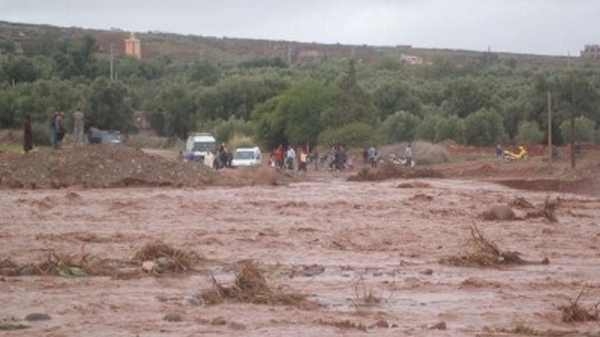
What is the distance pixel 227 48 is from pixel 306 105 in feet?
329

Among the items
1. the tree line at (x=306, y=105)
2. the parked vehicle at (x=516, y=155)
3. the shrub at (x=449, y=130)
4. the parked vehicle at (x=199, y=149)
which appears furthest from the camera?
the shrub at (x=449, y=130)

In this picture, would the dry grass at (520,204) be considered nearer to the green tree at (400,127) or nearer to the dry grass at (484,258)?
the dry grass at (484,258)

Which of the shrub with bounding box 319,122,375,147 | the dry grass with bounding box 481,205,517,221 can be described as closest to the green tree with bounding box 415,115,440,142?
the shrub with bounding box 319,122,375,147

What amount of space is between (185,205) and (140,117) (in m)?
71.7

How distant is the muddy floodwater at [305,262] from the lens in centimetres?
1159

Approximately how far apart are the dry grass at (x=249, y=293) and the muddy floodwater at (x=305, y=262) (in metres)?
0.27

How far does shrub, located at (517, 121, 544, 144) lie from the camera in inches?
3049

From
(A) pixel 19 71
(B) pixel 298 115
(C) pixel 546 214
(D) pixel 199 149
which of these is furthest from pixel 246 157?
(A) pixel 19 71

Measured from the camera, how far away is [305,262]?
1766cm

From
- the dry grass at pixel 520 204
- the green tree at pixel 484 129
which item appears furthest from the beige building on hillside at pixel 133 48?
the dry grass at pixel 520 204

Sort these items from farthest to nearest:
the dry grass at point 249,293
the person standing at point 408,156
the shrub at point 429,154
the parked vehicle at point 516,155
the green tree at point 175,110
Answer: the green tree at point 175,110 < the shrub at point 429,154 < the person standing at point 408,156 < the parked vehicle at point 516,155 < the dry grass at point 249,293

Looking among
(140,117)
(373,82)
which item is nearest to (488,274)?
(140,117)

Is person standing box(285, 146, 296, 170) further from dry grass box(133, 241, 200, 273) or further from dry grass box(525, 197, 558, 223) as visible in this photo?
dry grass box(133, 241, 200, 273)

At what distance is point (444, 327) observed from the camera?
11383 mm
